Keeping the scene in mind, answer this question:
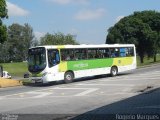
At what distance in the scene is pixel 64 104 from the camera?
18.4 m

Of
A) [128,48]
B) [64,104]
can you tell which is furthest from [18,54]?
[64,104]

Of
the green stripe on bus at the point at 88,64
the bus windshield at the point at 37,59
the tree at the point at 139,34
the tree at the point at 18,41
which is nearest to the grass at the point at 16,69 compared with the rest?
the tree at the point at 139,34

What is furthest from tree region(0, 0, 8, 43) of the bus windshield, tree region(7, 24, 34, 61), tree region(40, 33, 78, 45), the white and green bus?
tree region(7, 24, 34, 61)

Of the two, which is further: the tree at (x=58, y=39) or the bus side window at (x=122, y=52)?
the tree at (x=58, y=39)

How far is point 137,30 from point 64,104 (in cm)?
5212

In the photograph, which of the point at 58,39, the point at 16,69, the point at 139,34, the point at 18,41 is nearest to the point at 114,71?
the point at 139,34

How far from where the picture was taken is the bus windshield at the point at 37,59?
3097 centimetres

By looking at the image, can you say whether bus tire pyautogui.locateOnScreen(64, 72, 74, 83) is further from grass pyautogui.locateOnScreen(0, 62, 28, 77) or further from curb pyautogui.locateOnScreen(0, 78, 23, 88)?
grass pyautogui.locateOnScreen(0, 62, 28, 77)

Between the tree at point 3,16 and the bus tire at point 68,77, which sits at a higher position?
the tree at point 3,16

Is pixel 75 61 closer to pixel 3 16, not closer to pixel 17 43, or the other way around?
pixel 3 16

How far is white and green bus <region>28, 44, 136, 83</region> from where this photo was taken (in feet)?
102

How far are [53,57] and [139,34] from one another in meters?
40.1

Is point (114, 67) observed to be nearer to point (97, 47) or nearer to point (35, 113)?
point (97, 47)

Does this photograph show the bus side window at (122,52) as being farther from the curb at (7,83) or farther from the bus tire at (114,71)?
the curb at (7,83)
